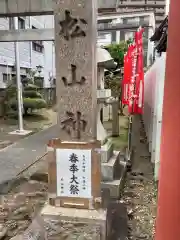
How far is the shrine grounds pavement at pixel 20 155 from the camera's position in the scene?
646cm

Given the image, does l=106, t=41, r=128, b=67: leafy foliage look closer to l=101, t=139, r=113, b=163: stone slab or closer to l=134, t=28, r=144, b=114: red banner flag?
l=134, t=28, r=144, b=114: red banner flag

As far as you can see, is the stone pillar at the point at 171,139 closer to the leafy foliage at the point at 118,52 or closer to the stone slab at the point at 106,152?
the stone slab at the point at 106,152

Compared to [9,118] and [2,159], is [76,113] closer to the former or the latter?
[2,159]

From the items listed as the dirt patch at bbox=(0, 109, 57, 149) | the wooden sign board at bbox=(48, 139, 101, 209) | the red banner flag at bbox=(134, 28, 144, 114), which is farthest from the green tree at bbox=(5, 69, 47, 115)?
the wooden sign board at bbox=(48, 139, 101, 209)

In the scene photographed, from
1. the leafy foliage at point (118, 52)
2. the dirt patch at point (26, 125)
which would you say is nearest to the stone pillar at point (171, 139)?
the dirt patch at point (26, 125)

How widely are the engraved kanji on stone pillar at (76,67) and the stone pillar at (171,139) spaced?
1202mm

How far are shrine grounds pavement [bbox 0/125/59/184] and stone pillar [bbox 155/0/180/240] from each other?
368 cm

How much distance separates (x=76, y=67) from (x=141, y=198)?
317 cm

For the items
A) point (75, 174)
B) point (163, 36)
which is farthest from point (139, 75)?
point (75, 174)

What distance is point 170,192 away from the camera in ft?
6.30

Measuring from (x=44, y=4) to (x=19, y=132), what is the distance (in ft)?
20.8

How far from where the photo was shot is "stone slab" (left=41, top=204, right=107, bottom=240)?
3.02 metres

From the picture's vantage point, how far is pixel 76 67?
297 centimetres

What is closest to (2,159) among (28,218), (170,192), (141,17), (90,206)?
(28,218)
